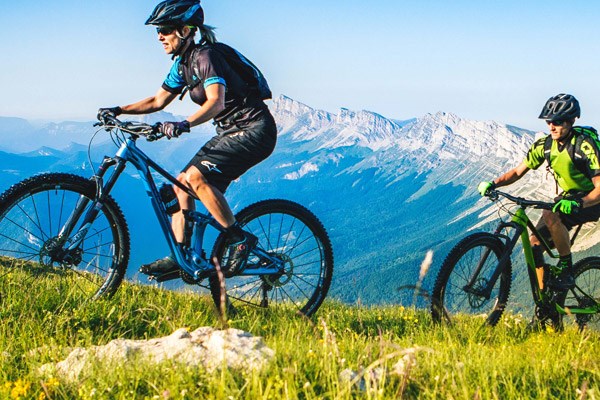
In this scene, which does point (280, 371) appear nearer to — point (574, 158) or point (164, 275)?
point (164, 275)

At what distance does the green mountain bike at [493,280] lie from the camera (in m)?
7.23

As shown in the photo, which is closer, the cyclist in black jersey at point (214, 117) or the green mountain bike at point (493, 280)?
the cyclist in black jersey at point (214, 117)

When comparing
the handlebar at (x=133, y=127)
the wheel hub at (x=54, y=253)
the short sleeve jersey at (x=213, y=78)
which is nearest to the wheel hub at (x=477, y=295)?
the short sleeve jersey at (x=213, y=78)

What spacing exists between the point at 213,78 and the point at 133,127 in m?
0.95

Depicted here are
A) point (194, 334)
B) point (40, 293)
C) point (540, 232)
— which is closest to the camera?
point (194, 334)

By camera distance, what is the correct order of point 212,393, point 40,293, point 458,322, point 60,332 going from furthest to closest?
point 458,322 < point 40,293 < point 60,332 < point 212,393

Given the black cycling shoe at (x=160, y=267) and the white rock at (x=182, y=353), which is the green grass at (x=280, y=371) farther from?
the black cycling shoe at (x=160, y=267)

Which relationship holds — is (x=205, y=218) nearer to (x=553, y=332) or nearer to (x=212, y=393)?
(x=212, y=393)

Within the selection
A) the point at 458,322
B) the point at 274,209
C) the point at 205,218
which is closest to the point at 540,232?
the point at 458,322

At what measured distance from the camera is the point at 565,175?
7941 mm

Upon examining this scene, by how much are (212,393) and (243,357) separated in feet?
1.51

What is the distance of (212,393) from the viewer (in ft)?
10.4

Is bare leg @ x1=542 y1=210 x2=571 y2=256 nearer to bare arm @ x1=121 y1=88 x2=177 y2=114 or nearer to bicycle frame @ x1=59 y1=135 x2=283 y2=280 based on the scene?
bicycle frame @ x1=59 y1=135 x2=283 y2=280

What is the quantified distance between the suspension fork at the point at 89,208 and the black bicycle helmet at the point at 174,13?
1.49 m
